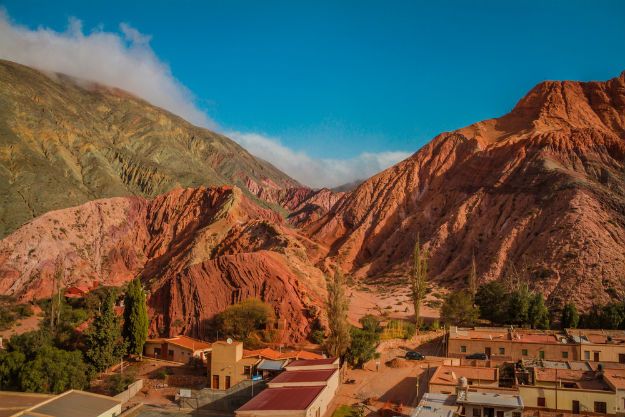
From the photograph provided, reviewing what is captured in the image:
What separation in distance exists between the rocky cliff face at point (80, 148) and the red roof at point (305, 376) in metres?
53.2

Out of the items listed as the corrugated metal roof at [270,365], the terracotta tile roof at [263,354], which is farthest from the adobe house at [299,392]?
the terracotta tile roof at [263,354]

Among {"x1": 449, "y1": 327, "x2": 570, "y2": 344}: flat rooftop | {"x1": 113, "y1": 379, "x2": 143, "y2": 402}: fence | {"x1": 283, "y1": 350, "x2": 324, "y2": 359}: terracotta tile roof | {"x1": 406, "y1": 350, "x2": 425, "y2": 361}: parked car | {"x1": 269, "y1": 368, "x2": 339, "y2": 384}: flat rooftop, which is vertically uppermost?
{"x1": 449, "y1": 327, "x2": 570, "y2": 344}: flat rooftop

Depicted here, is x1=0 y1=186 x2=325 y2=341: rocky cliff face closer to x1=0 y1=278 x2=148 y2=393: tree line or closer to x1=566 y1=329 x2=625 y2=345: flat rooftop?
x1=0 y1=278 x2=148 y2=393: tree line

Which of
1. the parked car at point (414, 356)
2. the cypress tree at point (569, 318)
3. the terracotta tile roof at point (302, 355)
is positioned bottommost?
the parked car at point (414, 356)

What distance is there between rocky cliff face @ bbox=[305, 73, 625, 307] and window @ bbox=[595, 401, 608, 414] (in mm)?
26708

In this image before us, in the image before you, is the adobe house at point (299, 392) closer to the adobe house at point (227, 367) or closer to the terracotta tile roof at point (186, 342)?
the adobe house at point (227, 367)

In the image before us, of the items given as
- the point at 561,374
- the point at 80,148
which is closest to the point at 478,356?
the point at 561,374

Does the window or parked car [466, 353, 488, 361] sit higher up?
parked car [466, 353, 488, 361]

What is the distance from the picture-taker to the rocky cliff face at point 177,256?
132ft

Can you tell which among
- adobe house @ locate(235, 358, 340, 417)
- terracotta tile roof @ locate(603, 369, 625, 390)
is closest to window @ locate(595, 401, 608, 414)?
terracotta tile roof @ locate(603, 369, 625, 390)

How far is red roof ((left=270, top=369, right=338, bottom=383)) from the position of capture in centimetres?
2744

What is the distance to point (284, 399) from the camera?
25.0m

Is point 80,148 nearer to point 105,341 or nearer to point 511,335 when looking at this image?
point 105,341

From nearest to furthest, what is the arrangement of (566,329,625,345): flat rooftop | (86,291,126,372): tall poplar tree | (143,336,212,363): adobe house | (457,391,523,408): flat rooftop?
(457,391,523,408): flat rooftop < (86,291,126,372): tall poplar tree < (143,336,212,363): adobe house < (566,329,625,345): flat rooftop
